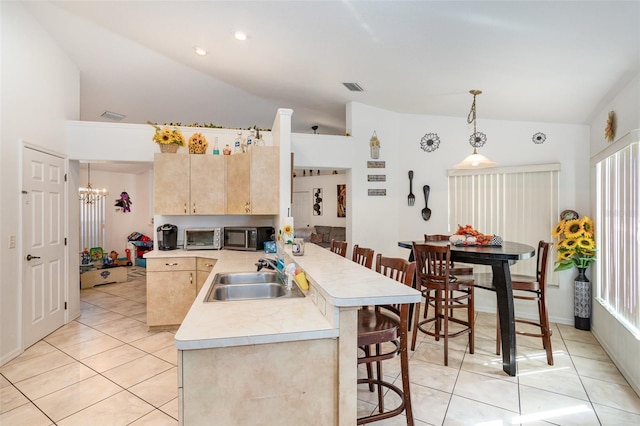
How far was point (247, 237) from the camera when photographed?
421 cm

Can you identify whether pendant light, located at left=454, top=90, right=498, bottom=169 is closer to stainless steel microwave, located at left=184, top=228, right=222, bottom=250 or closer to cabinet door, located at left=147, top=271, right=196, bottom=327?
stainless steel microwave, located at left=184, top=228, right=222, bottom=250

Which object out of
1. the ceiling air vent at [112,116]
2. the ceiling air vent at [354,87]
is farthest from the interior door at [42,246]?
the ceiling air vent at [354,87]

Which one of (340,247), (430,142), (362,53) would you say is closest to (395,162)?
(430,142)

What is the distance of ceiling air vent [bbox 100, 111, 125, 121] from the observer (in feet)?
19.0

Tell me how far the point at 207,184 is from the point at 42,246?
1.83 m

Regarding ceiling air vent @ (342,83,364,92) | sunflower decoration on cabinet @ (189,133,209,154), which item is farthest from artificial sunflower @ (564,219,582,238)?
sunflower decoration on cabinet @ (189,133,209,154)

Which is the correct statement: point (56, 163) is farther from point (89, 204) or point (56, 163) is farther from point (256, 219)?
point (89, 204)

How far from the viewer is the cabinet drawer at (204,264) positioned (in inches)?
149

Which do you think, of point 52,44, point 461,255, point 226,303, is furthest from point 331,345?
point 52,44

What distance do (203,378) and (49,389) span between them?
2076 mm

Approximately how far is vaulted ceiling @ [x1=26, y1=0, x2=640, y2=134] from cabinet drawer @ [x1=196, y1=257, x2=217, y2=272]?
2425 millimetres

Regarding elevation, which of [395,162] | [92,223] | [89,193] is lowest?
[92,223]

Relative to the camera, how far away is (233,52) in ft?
12.7

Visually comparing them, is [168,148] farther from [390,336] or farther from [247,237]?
[390,336]
